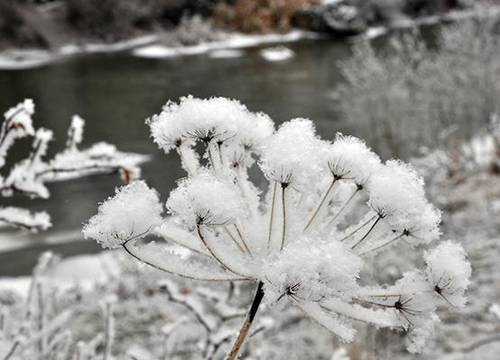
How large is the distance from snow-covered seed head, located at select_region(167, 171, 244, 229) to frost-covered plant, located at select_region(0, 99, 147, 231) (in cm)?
92

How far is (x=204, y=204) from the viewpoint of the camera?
828mm

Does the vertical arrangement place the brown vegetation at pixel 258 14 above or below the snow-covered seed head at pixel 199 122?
above

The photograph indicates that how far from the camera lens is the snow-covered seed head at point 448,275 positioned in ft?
2.82

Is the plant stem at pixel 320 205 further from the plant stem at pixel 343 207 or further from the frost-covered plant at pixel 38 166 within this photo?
the frost-covered plant at pixel 38 166

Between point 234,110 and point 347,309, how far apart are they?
1.23 ft

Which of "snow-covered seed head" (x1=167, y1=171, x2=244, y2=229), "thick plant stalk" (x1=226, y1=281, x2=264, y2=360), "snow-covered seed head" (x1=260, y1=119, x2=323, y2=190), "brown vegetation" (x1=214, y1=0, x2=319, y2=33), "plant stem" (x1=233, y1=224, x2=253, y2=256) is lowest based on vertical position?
"thick plant stalk" (x1=226, y1=281, x2=264, y2=360)

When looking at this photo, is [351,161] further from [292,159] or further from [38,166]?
[38,166]

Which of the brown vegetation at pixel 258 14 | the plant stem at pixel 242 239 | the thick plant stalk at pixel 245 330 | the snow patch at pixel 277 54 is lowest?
the thick plant stalk at pixel 245 330

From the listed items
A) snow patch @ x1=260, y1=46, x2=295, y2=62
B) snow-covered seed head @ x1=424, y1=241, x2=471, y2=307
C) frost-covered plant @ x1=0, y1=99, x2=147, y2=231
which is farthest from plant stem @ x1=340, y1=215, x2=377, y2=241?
snow patch @ x1=260, y1=46, x2=295, y2=62

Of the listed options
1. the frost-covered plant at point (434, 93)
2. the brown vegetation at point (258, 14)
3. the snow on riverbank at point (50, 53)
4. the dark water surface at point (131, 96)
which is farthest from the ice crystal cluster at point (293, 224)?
the brown vegetation at point (258, 14)

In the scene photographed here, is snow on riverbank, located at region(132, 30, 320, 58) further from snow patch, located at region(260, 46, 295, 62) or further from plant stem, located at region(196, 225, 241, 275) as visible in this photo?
plant stem, located at region(196, 225, 241, 275)

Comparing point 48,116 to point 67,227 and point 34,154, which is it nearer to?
point 67,227

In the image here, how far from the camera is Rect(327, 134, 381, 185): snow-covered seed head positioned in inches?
38.8

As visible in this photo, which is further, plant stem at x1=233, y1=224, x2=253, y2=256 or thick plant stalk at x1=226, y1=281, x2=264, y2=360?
plant stem at x1=233, y1=224, x2=253, y2=256
